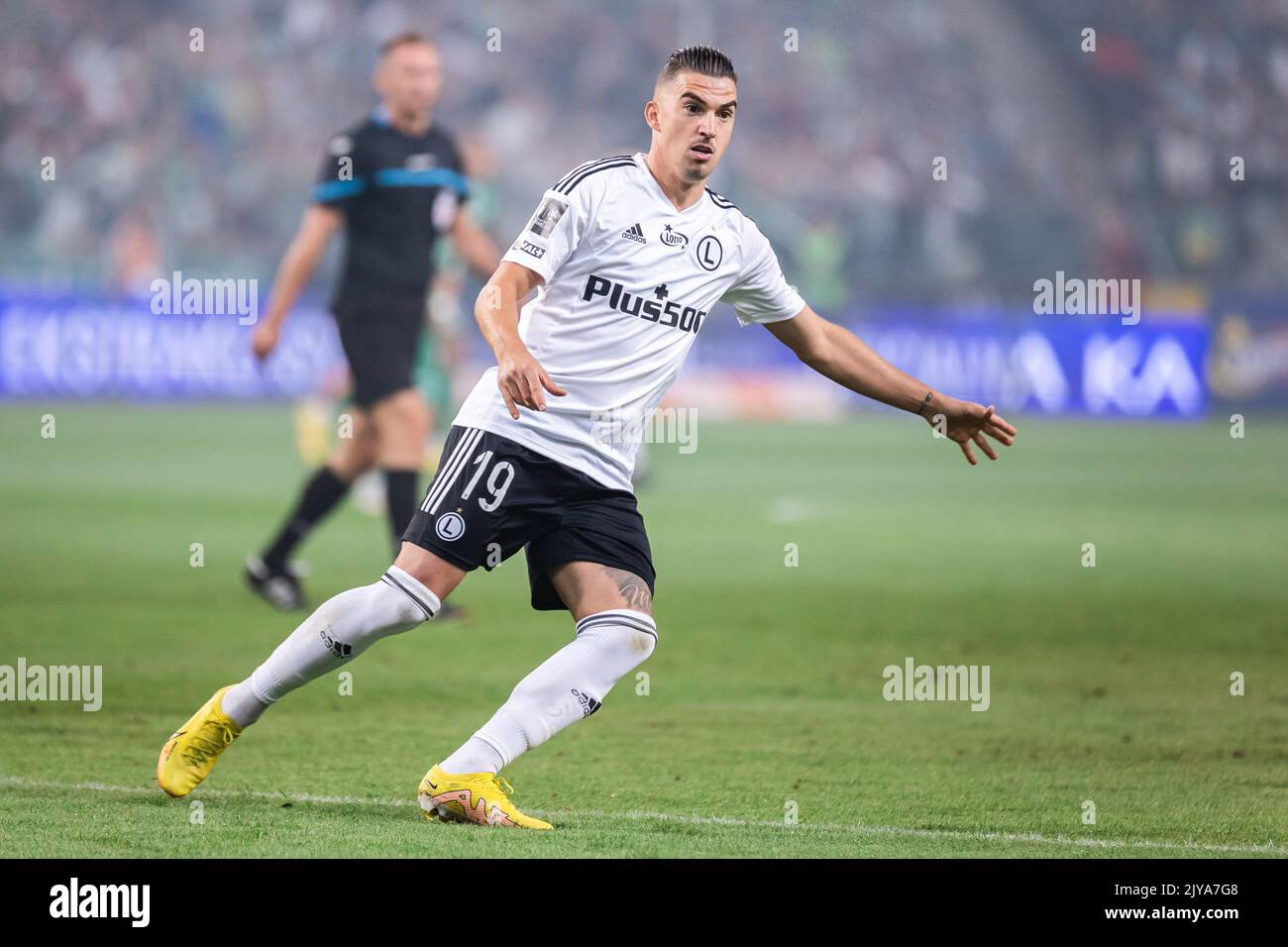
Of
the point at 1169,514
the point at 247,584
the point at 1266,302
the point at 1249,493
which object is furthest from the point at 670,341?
the point at 1266,302

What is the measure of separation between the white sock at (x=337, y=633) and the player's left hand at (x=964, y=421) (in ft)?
5.25

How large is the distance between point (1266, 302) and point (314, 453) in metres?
13.0

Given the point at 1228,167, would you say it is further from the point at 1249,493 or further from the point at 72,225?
the point at 72,225

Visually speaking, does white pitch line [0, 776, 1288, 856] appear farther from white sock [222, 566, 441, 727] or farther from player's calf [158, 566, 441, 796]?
white sock [222, 566, 441, 727]

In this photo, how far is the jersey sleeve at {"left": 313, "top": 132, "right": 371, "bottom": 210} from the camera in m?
8.80

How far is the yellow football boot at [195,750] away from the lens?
Result: 4965 mm

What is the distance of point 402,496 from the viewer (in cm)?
884

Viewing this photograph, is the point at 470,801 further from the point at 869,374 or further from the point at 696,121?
the point at 696,121

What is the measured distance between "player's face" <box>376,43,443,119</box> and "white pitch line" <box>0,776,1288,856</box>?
440cm

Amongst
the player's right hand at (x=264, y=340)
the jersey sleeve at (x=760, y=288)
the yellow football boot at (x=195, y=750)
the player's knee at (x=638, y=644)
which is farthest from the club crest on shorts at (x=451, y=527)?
the player's right hand at (x=264, y=340)

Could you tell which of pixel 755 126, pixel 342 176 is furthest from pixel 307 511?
pixel 755 126

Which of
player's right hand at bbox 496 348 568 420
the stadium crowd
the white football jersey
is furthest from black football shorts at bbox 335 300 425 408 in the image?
the stadium crowd

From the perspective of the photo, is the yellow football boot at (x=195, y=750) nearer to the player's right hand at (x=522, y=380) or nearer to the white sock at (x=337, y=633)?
the white sock at (x=337, y=633)
